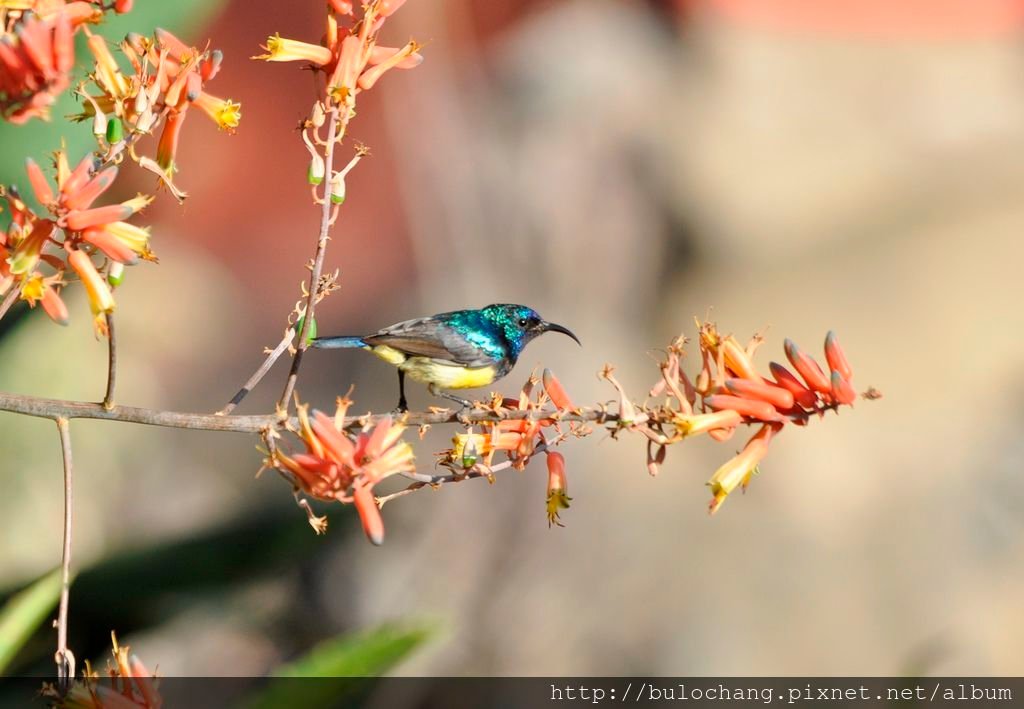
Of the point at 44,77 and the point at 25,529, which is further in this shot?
the point at 25,529

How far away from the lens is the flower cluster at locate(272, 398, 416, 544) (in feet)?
4.18

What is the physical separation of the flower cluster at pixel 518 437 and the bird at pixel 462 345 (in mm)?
656

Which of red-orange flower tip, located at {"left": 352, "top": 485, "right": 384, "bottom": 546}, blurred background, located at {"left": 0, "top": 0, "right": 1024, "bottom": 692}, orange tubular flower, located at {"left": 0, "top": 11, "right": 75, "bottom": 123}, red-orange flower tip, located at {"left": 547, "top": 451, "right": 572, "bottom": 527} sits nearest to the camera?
orange tubular flower, located at {"left": 0, "top": 11, "right": 75, "bottom": 123}

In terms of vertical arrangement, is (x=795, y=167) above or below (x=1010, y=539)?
above

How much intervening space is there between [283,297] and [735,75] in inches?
119

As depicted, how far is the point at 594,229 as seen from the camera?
6.12m

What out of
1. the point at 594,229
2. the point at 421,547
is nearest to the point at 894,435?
the point at 594,229

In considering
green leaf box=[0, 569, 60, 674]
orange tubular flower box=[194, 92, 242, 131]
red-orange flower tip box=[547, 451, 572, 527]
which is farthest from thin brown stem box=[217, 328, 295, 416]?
green leaf box=[0, 569, 60, 674]

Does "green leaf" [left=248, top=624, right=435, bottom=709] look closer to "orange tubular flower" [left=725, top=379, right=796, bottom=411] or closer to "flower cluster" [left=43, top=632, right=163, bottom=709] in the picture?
"flower cluster" [left=43, top=632, right=163, bottom=709]

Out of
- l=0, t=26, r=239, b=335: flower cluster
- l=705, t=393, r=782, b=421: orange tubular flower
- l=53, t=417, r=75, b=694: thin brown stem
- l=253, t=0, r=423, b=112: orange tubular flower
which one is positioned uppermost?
l=253, t=0, r=423, b=112: orange tubular flower

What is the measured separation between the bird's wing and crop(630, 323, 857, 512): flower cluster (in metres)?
0.77

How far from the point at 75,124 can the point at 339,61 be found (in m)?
1.17

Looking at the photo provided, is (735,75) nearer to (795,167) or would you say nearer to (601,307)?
(795,167)

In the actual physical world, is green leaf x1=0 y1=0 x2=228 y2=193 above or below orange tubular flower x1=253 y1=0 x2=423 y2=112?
above
